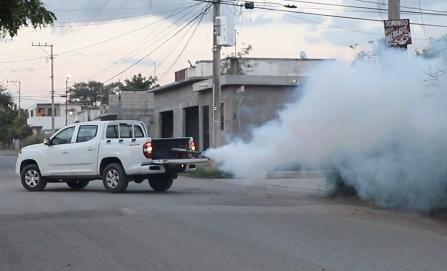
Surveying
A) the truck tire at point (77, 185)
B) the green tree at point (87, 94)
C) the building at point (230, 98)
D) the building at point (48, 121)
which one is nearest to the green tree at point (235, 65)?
the building at point (230, 98)

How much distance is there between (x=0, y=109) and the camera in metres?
104

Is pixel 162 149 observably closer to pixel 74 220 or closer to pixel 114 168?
pixel 114 168

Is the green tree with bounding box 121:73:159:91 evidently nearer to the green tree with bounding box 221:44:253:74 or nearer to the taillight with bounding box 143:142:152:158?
the green tree with bounding box 221:44:253:74

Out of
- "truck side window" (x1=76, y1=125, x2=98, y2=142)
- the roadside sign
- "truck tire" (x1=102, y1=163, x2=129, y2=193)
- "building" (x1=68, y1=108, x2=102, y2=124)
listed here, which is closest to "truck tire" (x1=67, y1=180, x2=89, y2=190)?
"truck side window" (x1=76, y1=125, x2=98, y2=142)

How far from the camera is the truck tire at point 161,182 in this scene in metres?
19.1

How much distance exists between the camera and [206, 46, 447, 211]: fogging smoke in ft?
43.2

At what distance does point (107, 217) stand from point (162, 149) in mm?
5514

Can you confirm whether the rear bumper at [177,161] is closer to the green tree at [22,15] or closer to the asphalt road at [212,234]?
the asphalt road at [212,234]

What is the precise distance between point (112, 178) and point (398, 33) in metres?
8.19

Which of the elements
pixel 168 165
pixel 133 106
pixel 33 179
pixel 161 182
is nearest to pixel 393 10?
pixel 168 165

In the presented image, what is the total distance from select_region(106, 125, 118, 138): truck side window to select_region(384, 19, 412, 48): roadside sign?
7.62 metres

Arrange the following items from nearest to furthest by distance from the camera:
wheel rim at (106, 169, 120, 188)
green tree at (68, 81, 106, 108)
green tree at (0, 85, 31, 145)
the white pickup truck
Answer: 1. the white pickup truck
2. wheel rim at (106, 169, 120, 188)
3. green tree at (0, 85, 31, 145)
4. green tree at (68, 81, 106, 108)

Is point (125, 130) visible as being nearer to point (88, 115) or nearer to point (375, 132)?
point (375, 132)

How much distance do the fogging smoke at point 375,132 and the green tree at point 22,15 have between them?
7187 mm
